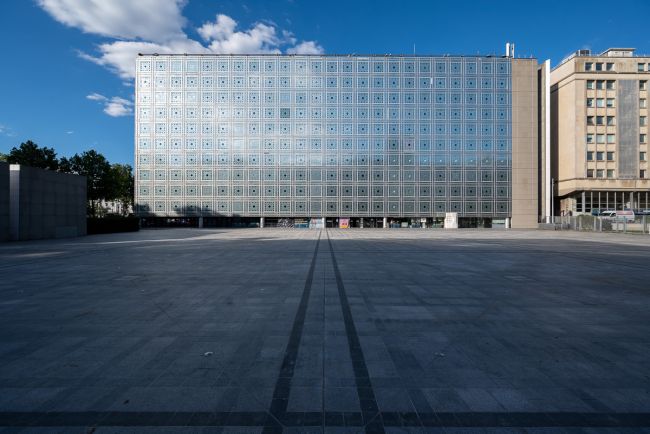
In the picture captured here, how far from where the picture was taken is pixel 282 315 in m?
7.36

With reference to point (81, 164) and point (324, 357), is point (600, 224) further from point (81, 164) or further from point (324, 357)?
point (81, 164)

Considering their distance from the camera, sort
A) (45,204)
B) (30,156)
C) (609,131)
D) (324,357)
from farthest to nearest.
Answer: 1. (609,131)
2. (30,156)
3. (45,204)
4. (324,357)

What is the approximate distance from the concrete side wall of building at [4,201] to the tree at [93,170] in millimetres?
38308

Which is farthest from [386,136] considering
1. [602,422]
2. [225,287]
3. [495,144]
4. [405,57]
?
[602,422]

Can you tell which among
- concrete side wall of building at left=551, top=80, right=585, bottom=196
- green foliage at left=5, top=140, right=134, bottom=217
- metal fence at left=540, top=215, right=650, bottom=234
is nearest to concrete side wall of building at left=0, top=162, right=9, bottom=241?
green foliage at left=5, top=140, right=134, bottom=217

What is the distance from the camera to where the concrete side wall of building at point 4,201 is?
2711 centimetres

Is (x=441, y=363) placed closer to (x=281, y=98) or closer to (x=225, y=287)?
(x=225, y=287)

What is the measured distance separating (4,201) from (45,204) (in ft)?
11.2

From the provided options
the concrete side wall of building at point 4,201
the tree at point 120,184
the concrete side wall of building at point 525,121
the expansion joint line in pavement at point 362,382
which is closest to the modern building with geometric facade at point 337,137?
the concrete side wall of building at point 525,121

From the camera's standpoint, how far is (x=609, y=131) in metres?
65.1

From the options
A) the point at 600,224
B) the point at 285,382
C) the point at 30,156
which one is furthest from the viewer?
the point at 30,156

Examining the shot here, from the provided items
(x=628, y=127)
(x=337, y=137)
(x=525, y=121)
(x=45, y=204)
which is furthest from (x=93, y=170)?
(x=628, y=127)

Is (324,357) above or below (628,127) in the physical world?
below

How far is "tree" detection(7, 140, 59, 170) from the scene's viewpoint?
55531 millimetres
